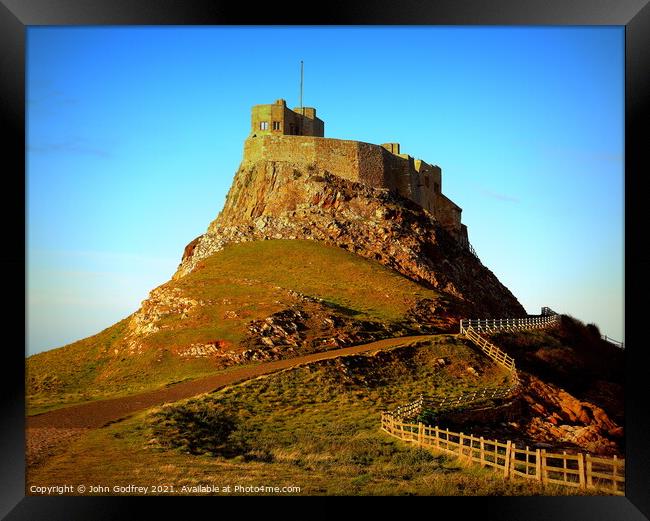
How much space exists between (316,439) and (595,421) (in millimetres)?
14601

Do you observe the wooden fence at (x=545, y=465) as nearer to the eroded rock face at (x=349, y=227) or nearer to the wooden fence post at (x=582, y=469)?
the wooden fence post at (x=582, y=469)

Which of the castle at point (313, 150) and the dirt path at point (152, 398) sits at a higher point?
the castle at point (313, 150)

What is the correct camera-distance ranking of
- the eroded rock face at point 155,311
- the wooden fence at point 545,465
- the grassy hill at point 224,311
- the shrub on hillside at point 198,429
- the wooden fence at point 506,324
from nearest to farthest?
the wooden fence at point 545,465
the shrub on hillside at point 198,429
the grassy hill at point 224,311
the eroded rock face at point 155,311
the wooden fence at point 506,324

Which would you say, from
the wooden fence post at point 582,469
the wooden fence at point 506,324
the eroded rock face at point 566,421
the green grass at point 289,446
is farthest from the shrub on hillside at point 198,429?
the wooden fence at point 506,324

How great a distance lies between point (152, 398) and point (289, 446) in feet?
25.6

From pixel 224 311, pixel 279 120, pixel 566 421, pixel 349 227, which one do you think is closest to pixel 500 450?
pixel 566 421

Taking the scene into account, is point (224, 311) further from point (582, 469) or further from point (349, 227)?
point (582, 469)

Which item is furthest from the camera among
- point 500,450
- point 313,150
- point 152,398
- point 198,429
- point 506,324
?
point 313,150

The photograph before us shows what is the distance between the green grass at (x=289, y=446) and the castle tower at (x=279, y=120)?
3455cm

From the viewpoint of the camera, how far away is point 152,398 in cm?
3388

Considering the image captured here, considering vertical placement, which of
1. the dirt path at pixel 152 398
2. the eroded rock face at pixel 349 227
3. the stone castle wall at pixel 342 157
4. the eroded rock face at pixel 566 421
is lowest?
the eroded rock face at pixel 566 421

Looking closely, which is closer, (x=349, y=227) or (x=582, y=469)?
A: (x=582, y=469)

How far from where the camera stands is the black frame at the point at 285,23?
23797 millimetres

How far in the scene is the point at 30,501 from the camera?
24.3 m
